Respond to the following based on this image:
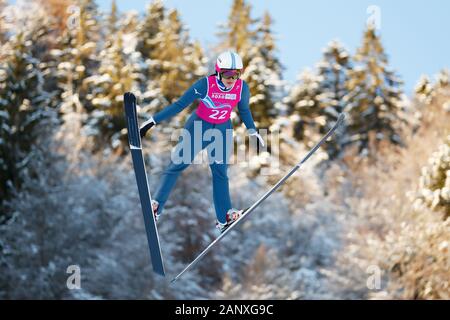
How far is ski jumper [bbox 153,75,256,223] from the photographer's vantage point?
595 cm

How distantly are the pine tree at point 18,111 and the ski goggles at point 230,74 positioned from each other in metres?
21.2

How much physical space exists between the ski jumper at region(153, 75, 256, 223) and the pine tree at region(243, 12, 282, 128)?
2.03 feet

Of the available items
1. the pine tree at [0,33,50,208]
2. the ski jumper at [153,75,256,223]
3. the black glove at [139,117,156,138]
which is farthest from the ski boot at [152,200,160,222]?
the pine tree at [0,33,50,208]

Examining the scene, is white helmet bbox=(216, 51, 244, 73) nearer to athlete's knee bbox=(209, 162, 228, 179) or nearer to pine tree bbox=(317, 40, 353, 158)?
athlete's knee bbox=(209, 162, 228, 179)

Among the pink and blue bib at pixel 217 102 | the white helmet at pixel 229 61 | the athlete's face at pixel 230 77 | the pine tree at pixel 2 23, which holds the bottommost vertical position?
the pink and blue bib at pixel 217 102

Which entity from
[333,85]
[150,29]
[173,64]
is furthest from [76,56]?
[333,85]

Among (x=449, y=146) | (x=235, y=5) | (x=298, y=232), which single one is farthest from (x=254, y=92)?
(x=298, y=232)

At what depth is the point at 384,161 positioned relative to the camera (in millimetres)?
32875

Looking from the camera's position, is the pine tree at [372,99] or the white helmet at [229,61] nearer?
the white helmet at [229,61]

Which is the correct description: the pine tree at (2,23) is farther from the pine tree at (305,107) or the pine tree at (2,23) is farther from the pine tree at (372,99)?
the pine tree at (372,99)

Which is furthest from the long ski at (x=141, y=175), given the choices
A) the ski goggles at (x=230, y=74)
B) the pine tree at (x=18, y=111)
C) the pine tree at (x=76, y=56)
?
the pine tree at (x=76, y=56)

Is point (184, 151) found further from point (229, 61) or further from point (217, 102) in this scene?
point (229, 61)

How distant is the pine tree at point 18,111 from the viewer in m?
26.0
